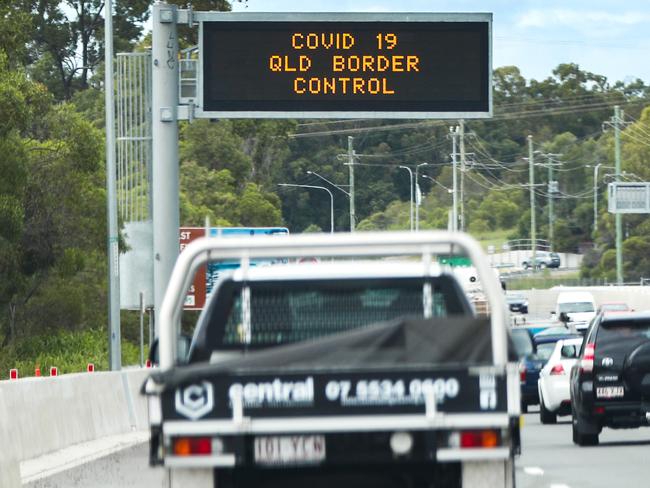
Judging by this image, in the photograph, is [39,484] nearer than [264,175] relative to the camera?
Yes

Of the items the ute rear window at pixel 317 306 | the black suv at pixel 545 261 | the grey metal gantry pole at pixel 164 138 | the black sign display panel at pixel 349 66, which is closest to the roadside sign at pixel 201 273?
the grey metal gantry pole at pixel 164 138

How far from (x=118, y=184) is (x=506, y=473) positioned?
1053 inches

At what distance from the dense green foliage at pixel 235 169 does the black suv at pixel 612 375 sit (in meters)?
11.2

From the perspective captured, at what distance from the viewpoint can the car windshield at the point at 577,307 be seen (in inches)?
3322

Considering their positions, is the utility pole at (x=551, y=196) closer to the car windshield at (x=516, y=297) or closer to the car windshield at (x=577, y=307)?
the car windshield at (x=516, y=297)

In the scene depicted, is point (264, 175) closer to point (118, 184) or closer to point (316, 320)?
point (118, 184)

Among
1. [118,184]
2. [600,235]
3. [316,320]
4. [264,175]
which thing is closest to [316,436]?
[316,320]

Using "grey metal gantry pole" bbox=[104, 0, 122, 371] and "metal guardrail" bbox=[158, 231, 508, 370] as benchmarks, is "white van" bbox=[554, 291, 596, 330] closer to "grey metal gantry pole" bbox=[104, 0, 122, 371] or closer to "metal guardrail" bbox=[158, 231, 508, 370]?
"grey metal gantry pole" bbox=[104, 0, 122, 371]

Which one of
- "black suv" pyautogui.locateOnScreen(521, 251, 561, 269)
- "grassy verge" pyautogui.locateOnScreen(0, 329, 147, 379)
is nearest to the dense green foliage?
"grassy verge" pyautogui.locateOnScreen(0, 329, 147, 379)

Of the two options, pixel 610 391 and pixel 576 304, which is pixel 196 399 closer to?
pixel 610 391

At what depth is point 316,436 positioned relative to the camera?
29.0 ft

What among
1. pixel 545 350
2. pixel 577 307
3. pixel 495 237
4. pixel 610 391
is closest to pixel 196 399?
pixel 610 391

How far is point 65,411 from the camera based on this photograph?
22.0m

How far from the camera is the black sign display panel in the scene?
87.4ft
